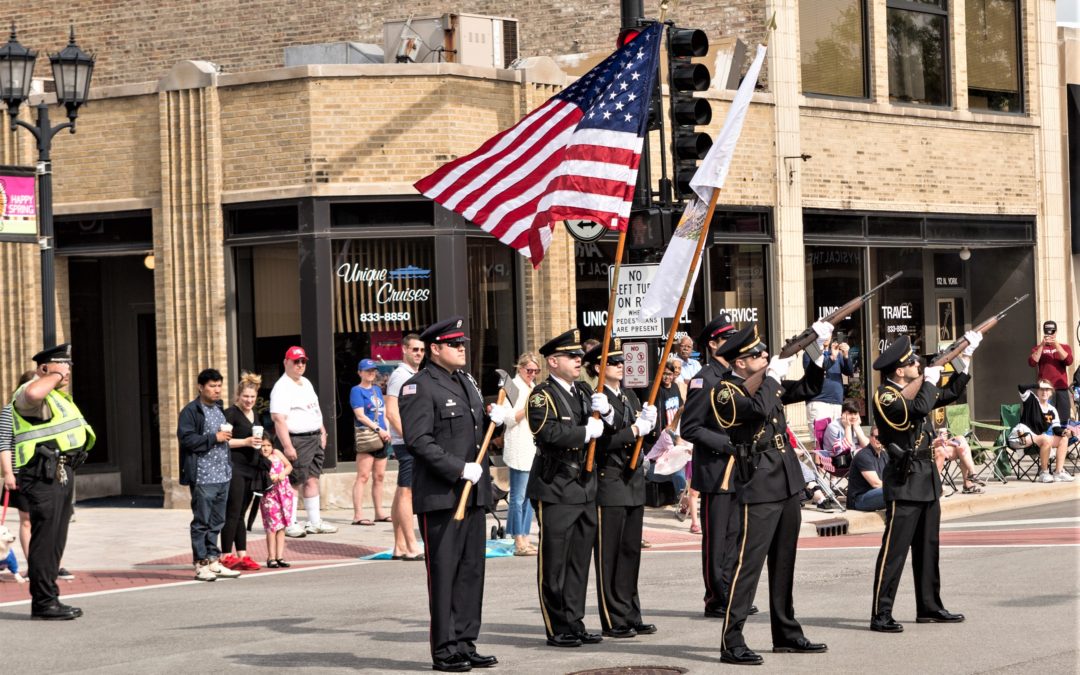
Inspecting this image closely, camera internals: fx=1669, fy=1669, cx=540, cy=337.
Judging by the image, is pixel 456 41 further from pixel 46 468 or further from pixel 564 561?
pixel 564 561

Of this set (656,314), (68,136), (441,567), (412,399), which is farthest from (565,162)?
(68,136)

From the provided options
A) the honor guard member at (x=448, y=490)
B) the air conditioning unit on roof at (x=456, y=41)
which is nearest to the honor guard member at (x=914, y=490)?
the honor guard member at (x=448, y=490)

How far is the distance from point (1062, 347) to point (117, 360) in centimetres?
1308

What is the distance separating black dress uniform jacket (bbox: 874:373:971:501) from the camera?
35.7 ft

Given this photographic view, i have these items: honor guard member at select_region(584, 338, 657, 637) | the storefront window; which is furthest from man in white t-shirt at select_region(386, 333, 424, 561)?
honor guard member at select_region(584, 338, 657, 637)

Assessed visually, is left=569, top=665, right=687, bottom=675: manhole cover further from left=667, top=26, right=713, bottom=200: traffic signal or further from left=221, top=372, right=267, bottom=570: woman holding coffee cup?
left=667, top=26, right=713, bottom=200: traffic signal

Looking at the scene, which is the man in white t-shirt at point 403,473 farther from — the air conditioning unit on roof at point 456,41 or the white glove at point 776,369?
the air conditioning unit on roof at point 456,41

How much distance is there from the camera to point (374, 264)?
19844 mm

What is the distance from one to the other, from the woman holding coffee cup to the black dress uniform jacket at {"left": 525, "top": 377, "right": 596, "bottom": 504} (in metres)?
4.43

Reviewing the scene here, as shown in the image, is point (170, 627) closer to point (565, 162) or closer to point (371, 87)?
point (565, 162)

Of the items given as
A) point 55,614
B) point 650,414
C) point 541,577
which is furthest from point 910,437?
point 55,614

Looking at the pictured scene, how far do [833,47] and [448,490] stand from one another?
15.5 m

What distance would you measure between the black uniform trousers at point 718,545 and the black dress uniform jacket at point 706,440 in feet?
0.32

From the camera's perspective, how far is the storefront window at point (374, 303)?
19.8m
